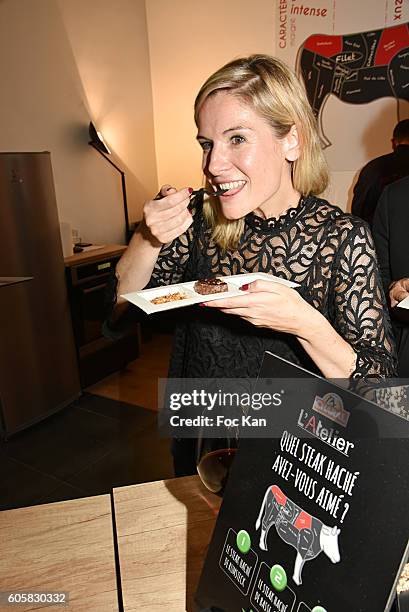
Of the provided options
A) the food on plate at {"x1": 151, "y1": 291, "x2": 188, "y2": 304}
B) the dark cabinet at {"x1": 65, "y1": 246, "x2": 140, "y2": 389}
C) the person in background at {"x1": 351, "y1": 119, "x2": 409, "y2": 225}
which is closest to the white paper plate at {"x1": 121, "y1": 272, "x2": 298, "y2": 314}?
the food on plate at {"x1": 151, "y1": 291, "x2": 188, "y2": 304}

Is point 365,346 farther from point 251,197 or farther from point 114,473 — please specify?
point 114,473

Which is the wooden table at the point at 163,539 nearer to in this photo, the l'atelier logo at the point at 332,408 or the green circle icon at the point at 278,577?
the green circle icon at the point at 278,577

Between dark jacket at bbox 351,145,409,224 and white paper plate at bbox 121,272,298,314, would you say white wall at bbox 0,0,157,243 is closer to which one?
dark jacket at bbox 351,145,409,224

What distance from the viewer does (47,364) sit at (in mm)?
3215

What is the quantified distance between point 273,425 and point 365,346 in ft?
1.71

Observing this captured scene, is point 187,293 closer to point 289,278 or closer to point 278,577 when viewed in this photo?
point 289,278

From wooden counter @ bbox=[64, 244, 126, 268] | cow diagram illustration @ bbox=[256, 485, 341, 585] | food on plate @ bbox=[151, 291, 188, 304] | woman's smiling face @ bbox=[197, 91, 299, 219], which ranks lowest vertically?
wooden counter @ bbox=[64, 244, 126, 268]

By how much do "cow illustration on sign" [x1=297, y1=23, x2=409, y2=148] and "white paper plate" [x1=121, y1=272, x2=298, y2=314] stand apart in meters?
2.91

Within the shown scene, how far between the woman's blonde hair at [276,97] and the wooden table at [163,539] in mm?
769

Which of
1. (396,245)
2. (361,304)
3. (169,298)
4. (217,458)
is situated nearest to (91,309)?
(396,245)

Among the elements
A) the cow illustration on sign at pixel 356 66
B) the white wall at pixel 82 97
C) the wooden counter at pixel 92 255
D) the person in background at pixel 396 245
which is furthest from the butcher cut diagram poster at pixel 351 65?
the person in background at pixel 396 245

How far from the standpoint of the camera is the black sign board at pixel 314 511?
0.46 meters

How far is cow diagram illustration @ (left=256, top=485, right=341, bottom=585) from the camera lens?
0.50 m

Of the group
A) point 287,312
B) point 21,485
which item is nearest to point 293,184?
point 287,312
